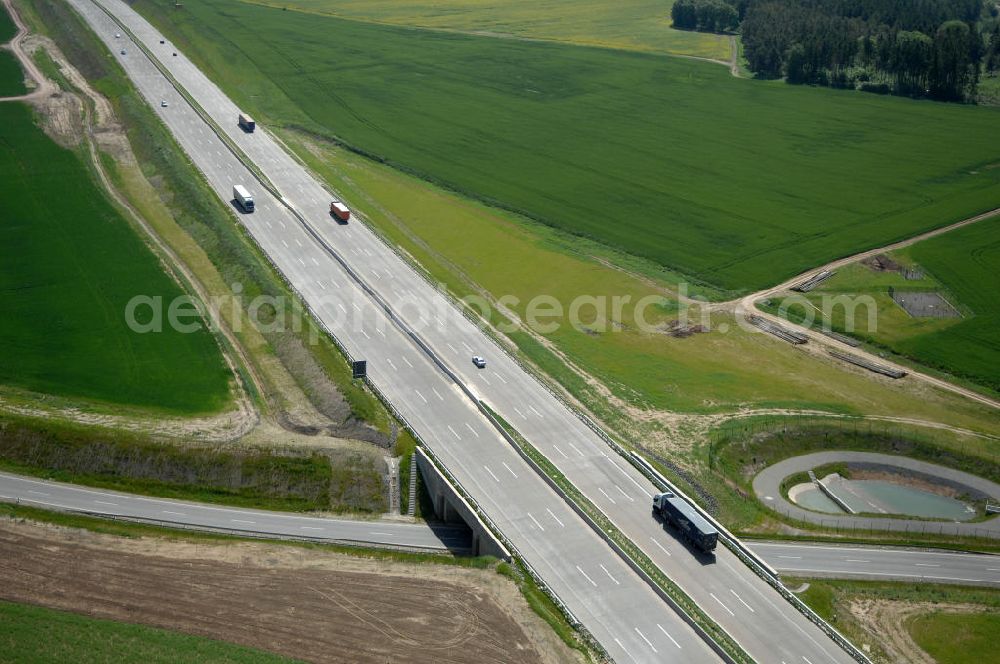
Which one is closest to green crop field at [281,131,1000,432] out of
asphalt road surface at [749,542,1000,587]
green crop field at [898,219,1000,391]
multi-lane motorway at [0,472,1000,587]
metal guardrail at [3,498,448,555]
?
green crop field at [898,219,1000,391]

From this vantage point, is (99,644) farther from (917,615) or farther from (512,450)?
(917,615)

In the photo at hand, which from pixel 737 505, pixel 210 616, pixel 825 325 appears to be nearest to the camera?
pixel 210 616

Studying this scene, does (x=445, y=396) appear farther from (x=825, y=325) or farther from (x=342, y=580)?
(x=825, y=325)

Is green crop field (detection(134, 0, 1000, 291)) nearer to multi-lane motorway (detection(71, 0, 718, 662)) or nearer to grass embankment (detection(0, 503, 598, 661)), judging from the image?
multi-lane motorway (detection(71, 0, 718, 662))

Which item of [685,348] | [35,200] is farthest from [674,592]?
[35,200]

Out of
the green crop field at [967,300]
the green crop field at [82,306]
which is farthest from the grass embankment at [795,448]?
the green crop field at [82,306]

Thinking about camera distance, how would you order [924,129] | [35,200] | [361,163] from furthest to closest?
[924,129]
[361,163]
[35,200]

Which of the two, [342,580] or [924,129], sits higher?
[924,129]
